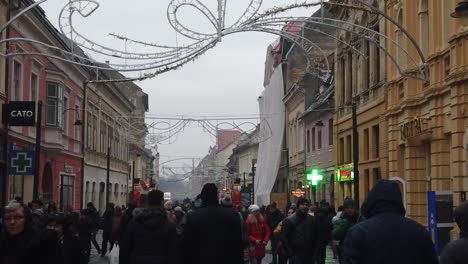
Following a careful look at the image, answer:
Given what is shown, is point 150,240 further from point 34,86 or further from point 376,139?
point 34,86

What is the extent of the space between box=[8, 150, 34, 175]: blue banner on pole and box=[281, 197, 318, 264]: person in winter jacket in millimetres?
10023

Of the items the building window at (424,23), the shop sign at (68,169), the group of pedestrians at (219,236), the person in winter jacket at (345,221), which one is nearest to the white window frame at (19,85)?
the shop sign at (68,169)

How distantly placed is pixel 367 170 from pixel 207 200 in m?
25.3

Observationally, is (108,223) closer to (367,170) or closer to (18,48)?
(18,48)

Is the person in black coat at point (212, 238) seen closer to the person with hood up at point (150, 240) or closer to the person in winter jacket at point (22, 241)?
the person with hood up at point (150, 240)

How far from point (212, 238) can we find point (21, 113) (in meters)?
15.5

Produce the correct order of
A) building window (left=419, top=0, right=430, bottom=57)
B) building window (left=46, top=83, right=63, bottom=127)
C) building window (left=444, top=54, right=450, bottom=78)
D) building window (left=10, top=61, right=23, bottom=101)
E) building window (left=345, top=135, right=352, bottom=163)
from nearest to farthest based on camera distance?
building window (left=444, top=54, right=450, bottom=78) < building window (left=419, top=0, right=430, bottom=57) < building window (left=10, top=61, right=23, bottom=101) < building window (left=46, top=83, right=63, bottom=127) < building window (left=345, top=135, right=352, bottom=163)

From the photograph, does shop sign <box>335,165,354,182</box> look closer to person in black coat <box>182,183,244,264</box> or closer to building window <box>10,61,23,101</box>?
building window <box>10,61,23,101</box>

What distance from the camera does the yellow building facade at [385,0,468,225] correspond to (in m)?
20.0

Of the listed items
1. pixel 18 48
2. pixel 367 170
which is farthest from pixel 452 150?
pixel 18 48

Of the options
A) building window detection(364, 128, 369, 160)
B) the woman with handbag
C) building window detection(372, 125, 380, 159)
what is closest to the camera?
the woman with handbag

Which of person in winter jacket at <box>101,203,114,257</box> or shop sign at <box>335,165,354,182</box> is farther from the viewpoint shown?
shop sign at <box>335,165,354,182</box>

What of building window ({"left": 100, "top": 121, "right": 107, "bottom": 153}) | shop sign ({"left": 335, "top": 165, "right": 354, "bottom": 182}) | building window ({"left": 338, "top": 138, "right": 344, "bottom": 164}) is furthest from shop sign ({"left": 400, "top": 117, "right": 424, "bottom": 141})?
building window ({"left": 100, "top": 121, "right": 107, "bottom": 153})

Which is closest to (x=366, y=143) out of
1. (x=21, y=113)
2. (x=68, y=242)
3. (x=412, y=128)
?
(x=412, y=128)
